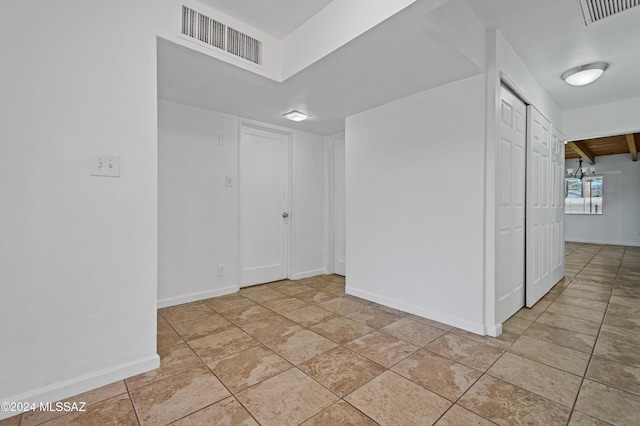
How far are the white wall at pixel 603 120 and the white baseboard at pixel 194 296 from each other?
5297 millimetres

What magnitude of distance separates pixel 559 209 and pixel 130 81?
5172 mm

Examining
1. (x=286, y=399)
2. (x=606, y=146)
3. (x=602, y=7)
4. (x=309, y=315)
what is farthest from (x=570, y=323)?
(x=606, y=146)

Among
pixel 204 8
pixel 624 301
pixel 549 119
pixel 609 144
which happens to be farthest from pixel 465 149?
pixel 609 144

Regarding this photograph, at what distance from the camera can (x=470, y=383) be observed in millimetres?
1716

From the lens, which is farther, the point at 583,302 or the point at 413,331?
the point at 583,302

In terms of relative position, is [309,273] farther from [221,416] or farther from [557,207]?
[557,207]

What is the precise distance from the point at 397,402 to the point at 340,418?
341 millimetres

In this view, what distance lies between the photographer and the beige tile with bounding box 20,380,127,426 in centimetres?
142

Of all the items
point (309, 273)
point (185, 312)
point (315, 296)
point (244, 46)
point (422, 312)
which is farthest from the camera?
point (309, 273)

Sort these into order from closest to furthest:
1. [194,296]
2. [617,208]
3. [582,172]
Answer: [194,296], [617,208], [582,172]

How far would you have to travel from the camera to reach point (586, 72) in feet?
9.22

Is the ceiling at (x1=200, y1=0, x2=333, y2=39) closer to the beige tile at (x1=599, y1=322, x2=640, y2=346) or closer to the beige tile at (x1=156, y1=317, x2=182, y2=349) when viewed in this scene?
the beige tile at (x1=156, y1=317, x2=182, y2=349)

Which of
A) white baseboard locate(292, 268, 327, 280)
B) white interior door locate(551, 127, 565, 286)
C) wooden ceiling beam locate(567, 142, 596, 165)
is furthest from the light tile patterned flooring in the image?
wooden ceiling beam locate(567, 142, 596, 165)

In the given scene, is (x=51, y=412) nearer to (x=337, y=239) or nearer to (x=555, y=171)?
(x=337, y=239)
